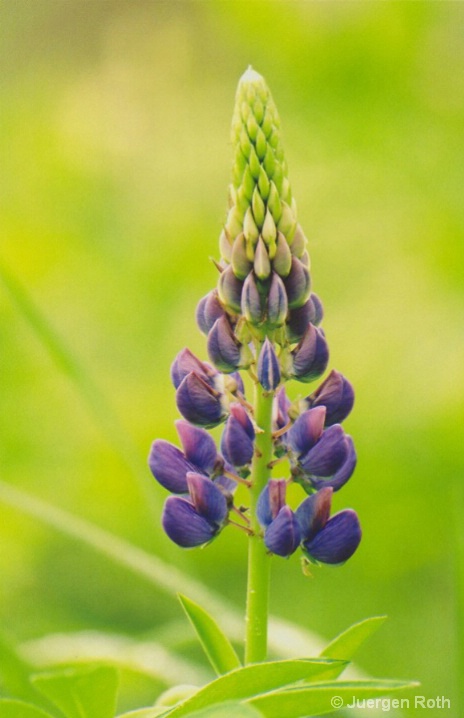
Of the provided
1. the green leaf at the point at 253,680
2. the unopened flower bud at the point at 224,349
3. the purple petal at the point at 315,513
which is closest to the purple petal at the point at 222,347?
the unopened flower bud at the point at 224,349

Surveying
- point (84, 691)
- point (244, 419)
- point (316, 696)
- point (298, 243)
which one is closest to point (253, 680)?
point (316, 696)

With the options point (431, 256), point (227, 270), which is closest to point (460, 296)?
point (431, 256)

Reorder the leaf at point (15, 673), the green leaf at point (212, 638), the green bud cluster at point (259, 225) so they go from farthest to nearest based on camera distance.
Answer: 1. the green bud cluster at point (259, 225)
2. the green leaf at point (212, 638)
3. the leaf at point (15, 673)

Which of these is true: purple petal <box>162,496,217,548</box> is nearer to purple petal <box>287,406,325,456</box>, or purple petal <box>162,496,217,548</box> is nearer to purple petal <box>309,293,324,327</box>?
purple petal <box>287,406,325,456</box>

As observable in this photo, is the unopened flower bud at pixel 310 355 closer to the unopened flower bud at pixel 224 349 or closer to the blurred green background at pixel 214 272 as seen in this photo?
the unopened flower bud at pixel 224 349

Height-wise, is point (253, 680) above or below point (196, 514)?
below

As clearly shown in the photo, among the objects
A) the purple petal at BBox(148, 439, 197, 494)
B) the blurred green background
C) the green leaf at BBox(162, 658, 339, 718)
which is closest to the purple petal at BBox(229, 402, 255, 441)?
the purple petal at BBox(148, 439, 197, 494)

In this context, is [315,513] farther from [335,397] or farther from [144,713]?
[144,713]
